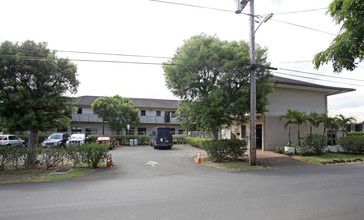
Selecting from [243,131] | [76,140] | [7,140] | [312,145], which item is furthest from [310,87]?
[7,140]

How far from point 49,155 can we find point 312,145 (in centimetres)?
1768

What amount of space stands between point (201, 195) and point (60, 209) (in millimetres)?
3706

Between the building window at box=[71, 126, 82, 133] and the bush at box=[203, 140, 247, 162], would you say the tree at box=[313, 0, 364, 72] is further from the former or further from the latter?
the building window at box=[71, 126, 82, 133]

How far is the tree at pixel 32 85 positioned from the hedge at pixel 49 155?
115cm

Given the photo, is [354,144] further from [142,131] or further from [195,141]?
[142,131]

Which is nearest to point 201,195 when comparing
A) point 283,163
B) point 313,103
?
point 283,163

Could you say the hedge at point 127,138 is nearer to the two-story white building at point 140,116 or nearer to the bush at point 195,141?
the two-story white building at point 140,116

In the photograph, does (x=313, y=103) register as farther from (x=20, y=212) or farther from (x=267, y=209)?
(x=20, y=212)

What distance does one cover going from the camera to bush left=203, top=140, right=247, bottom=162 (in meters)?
13.5

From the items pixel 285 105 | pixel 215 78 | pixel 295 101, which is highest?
pixel 215 78

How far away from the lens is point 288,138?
63.3 feet

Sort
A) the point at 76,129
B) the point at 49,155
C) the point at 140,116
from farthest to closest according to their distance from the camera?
1. the point at 140,116
2. the point at 76,129
3. the point at 49,155

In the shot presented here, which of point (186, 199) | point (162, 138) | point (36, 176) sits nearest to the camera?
point (186, 199)

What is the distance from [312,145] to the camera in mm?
16203
